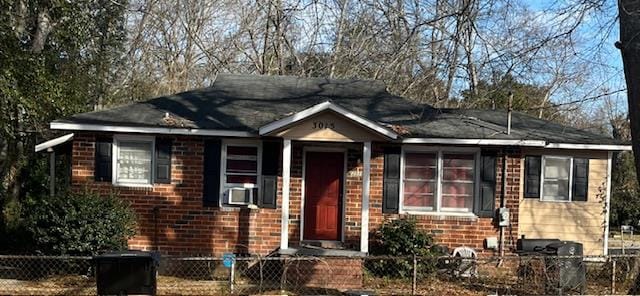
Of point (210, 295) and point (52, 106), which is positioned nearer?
point (210, 295)

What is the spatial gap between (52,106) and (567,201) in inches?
435

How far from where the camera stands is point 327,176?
13477 millimetres

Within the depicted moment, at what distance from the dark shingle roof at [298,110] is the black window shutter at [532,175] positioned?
0.57 meters

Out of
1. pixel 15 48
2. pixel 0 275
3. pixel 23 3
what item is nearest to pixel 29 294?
pixel 0 275

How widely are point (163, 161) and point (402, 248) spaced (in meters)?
5.02

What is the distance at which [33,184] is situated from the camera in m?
18.2

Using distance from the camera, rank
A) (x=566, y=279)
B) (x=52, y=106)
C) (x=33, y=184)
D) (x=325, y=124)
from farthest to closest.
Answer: (x=33, y=184), (x=52, y=106), (x=325, y=124), (x=566, y=279)

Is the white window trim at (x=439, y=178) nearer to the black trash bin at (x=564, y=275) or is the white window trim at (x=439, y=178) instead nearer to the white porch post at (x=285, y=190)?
the white porch post at (x=285, y=190)

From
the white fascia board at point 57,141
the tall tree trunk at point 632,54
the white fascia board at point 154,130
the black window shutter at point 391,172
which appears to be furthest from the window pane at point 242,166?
the tall tree trunk at point 632,54

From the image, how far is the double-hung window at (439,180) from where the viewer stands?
519 inches

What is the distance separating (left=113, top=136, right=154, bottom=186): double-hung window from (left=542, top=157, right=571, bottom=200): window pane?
8254mm

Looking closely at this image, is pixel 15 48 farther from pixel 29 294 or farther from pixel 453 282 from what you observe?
pixel 453 282

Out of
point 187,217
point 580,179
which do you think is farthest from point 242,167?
point 580,179

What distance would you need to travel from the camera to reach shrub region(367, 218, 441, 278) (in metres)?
12.1
